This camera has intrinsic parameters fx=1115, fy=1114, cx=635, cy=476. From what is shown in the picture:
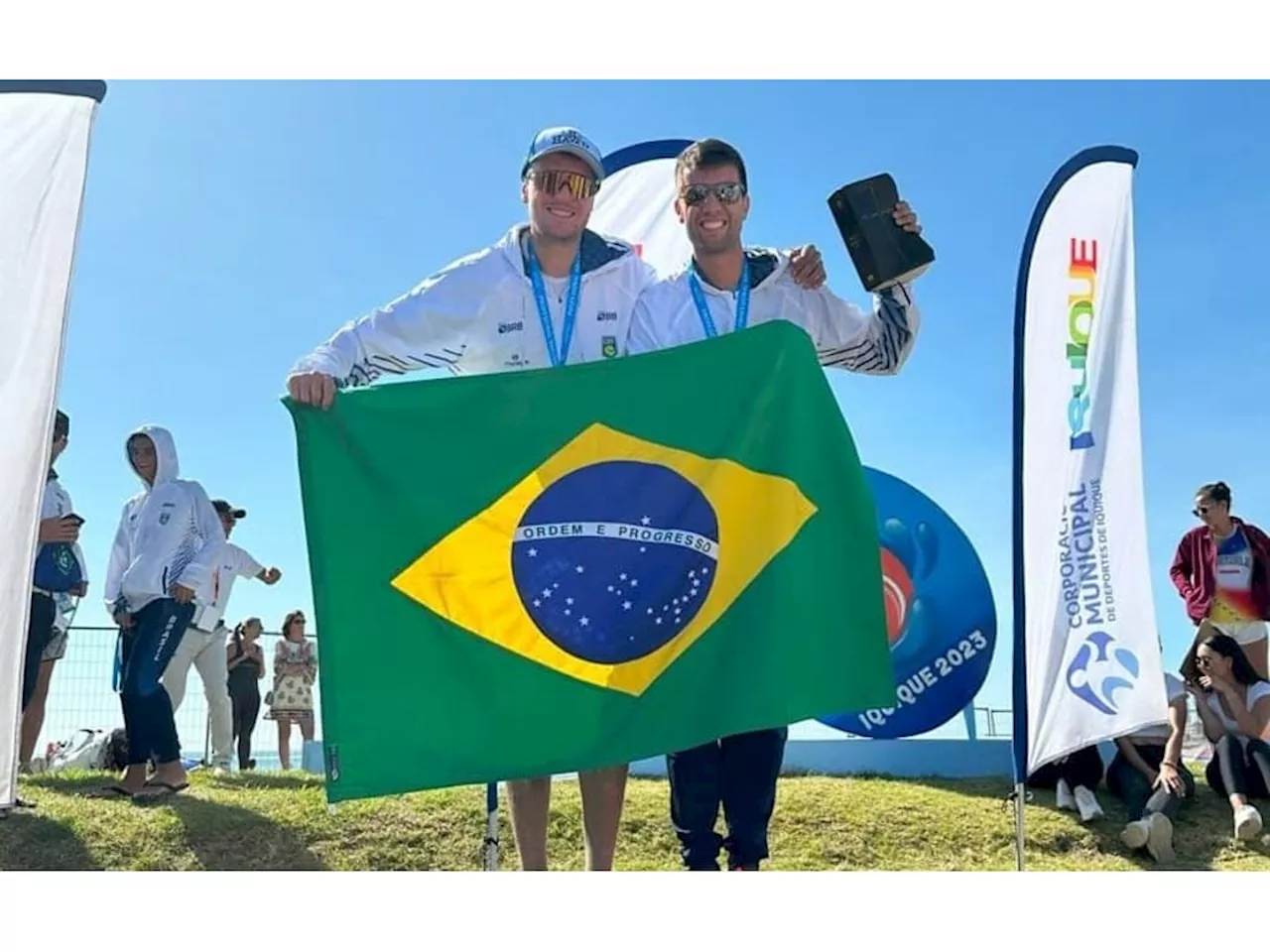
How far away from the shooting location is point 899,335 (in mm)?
3807

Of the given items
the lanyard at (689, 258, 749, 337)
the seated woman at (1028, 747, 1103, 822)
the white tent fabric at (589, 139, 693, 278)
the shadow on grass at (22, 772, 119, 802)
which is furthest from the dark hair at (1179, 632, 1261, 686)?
the shadow on grass at (22, 772, 119, 802)

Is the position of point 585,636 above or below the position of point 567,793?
above

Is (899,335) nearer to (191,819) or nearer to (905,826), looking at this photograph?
(905,826)

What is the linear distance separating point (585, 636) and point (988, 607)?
4173mm

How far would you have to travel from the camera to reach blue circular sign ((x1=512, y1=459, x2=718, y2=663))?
3.53m

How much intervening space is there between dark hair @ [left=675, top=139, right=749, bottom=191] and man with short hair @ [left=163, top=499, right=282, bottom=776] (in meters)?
3.53

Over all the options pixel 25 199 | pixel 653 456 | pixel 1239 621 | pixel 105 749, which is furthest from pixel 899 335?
pixel 105 749

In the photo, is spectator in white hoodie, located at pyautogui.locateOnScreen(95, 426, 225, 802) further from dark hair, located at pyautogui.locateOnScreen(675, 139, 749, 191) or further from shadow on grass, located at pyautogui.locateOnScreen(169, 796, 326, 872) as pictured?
dark hair, located at pyautogui.locateOnScreen(675, 139, 749, 191)

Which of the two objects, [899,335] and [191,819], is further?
[191,819]

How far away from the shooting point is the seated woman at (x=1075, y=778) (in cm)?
646

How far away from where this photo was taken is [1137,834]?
5.98 m

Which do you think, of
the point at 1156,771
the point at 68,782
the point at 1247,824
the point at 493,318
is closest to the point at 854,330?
the point at 493,318

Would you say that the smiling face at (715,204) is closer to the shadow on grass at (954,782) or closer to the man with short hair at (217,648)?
the man with short hair at (217,648)

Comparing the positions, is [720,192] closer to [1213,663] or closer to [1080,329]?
[1080,329]
